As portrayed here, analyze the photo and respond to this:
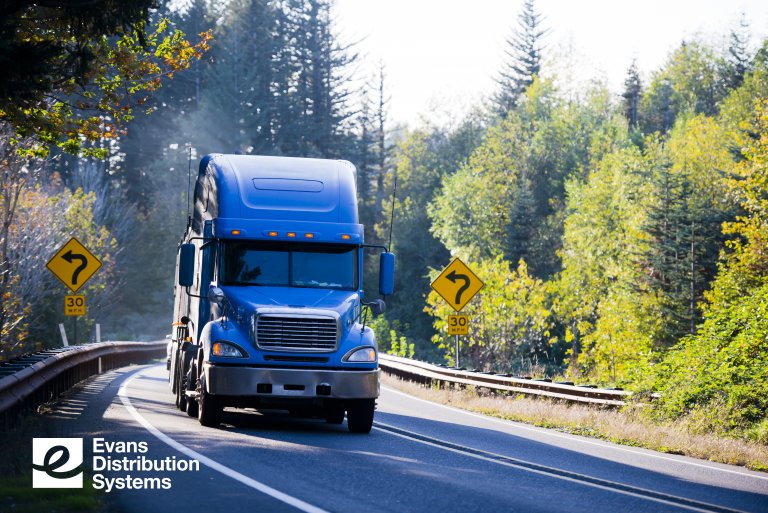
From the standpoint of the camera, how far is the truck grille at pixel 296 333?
1556 centimetres

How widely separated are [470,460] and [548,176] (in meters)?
72.7

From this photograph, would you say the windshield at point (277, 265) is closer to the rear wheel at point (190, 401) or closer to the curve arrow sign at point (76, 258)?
the rear wheel at point (190, 401)

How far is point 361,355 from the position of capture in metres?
16.0

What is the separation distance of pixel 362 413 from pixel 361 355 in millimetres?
→ 894

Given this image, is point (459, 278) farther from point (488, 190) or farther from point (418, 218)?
point (418, 218)

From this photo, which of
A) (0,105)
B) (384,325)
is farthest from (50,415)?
(384,325)

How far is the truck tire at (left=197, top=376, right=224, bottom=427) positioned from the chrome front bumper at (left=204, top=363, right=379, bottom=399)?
12.8 inches

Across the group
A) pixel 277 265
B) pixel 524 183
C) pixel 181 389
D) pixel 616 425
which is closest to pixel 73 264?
pixel 181 389

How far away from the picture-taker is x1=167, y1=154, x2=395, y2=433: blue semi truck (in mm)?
15562

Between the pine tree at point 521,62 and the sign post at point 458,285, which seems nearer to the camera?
the sign post at point 458,285

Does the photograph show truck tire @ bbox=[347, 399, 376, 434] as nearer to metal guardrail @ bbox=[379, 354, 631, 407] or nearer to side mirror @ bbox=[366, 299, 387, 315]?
side mirror @ bbox=[366, 299, 387, 315]

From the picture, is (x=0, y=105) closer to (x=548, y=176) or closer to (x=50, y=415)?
(x=50, y=415)

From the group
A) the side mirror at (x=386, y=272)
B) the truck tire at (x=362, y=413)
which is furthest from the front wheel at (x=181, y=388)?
the side mirror at (x=386, y=272)

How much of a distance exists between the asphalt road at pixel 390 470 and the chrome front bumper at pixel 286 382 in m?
0.58
